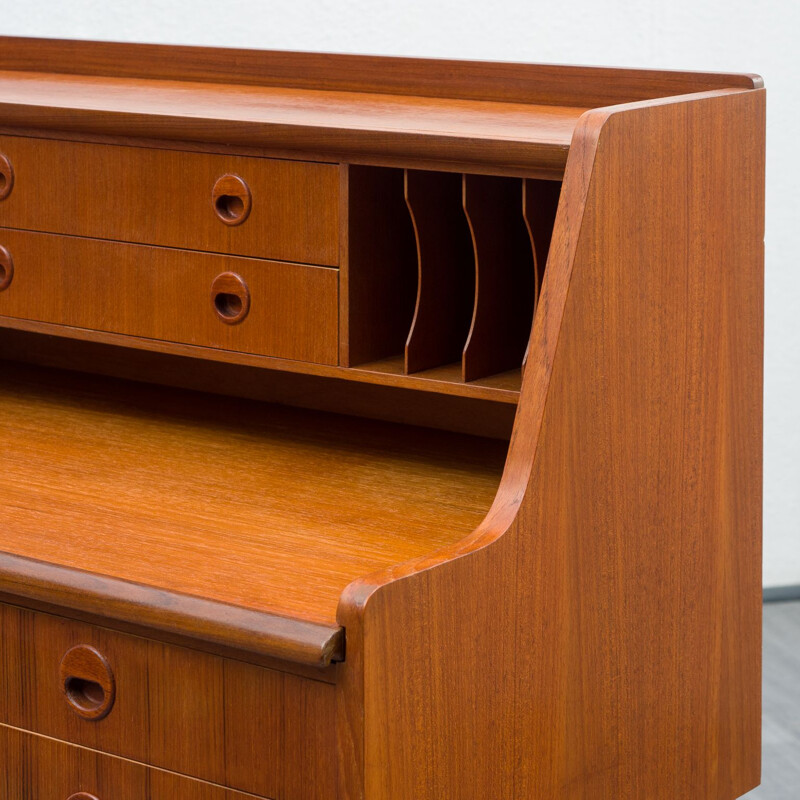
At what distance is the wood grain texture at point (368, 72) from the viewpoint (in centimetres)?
140

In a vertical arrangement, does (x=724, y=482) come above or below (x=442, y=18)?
below

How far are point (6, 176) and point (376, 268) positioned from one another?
0.48 m

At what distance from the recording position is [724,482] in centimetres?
132

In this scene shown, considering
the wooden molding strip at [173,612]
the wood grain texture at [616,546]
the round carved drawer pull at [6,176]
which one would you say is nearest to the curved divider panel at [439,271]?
the wood grain texture at [616,546]

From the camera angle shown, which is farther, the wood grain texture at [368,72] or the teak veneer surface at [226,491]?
the wood grain texture at [368,72]

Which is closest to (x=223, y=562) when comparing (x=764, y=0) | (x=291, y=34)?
(x=291, y=34)

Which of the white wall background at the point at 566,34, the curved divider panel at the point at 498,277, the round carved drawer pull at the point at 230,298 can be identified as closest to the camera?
the curved divider panel at the point at 498,277

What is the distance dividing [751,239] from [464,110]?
1.08 ft

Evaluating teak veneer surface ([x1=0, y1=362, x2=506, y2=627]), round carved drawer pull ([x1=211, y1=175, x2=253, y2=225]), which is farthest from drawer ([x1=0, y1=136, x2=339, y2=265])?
teak veneer surface ([x1=0, y1=362, x2=506, y2=627])

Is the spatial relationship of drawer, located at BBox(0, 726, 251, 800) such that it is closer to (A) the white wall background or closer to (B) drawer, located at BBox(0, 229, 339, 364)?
(B) drawer, located at BBox(0, 229, 339, 364)

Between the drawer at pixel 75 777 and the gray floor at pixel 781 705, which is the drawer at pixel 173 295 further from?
the gray floor at pixel 781 705

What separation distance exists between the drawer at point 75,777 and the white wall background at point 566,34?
63.1 inches

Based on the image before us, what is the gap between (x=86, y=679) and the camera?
113cm

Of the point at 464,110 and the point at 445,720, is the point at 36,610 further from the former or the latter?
the point at 464,110
